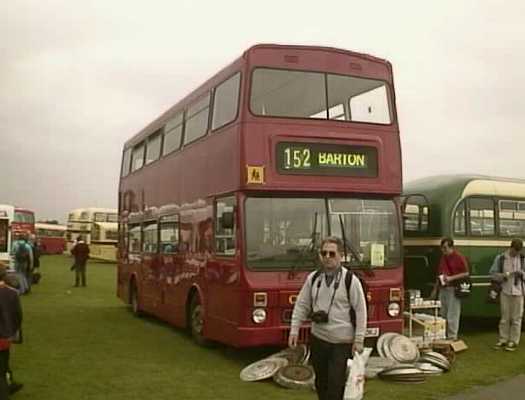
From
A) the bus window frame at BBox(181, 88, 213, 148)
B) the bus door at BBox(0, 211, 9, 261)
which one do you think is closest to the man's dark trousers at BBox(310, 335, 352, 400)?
the bus window frame at BBox(181, 88, 213, 148)

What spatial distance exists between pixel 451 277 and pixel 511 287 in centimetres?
101

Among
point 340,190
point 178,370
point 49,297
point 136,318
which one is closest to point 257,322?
point 178,370

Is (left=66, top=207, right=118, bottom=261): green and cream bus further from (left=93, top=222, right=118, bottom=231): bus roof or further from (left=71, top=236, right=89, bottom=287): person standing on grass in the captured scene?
(left=71, top=236, right=89, bottom=287): person standing on grass

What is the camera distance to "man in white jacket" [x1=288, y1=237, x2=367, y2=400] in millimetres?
6773

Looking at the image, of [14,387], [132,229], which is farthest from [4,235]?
[14,387]

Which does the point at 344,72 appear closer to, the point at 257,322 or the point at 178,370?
the point at 257,322

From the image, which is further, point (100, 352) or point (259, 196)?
point (100, 352)

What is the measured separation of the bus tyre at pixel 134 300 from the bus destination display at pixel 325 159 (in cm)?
861

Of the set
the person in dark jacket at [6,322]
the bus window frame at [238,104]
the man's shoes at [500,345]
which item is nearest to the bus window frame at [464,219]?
the man's shoes at [500,345]

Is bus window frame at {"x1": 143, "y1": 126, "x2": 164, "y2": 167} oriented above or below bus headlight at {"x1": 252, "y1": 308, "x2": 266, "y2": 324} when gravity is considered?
above

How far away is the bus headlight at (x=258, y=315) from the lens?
35.3ft

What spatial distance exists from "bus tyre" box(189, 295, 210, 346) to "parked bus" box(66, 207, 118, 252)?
39.6 metres

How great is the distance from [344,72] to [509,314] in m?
4.96

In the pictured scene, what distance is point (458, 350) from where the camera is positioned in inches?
495
